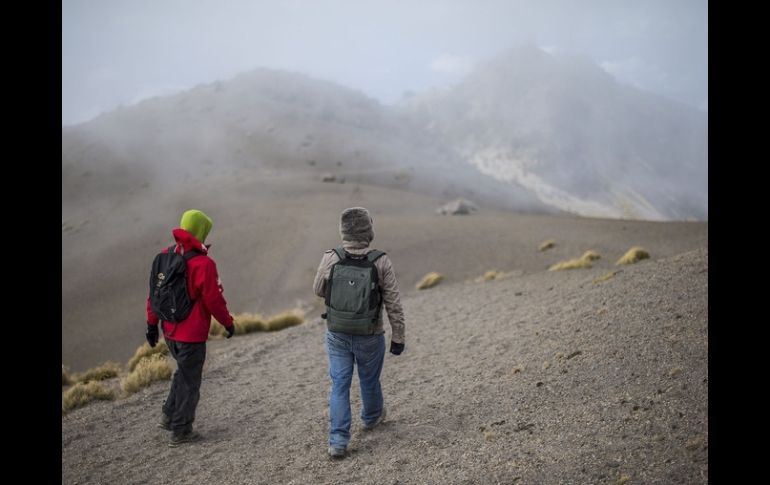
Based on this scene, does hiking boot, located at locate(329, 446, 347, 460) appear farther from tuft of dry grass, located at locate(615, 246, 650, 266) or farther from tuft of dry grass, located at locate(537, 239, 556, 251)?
tuft of dry grass, located at locate(537, 239, 556, 251)

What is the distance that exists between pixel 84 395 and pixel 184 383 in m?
3.56

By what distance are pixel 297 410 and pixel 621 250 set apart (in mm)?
15722

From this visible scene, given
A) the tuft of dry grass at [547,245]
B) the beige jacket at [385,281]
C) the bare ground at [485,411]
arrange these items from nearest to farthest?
the bare ground at [485,411] < the beige jacket at [385,281] < the tuft of dry grass at [547,245]

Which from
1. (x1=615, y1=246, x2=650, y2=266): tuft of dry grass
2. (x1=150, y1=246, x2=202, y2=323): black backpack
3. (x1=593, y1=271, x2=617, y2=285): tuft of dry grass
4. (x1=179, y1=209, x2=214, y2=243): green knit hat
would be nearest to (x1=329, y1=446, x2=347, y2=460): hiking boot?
(x1=150, y1=246, x2=202, y2=323): black backpack

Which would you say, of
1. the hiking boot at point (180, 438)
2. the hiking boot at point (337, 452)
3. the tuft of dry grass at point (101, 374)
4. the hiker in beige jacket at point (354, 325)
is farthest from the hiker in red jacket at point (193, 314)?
the tuft of dry grass at point (101, 374)

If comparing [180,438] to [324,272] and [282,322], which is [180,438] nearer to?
[324,272]

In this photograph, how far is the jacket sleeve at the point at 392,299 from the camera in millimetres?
5012

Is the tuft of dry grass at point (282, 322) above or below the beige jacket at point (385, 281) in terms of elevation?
below

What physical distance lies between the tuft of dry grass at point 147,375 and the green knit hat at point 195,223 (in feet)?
13.1

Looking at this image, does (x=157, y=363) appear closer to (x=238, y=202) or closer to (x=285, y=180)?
(x=238, y=202)

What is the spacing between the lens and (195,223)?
5480 millimetres

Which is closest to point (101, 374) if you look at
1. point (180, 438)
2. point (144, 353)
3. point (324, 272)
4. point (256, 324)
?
point (144, 353)

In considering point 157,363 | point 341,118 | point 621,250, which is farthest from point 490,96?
point 157,363

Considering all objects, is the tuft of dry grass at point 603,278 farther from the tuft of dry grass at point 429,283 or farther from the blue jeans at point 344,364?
the blue jeans at point 344,364
